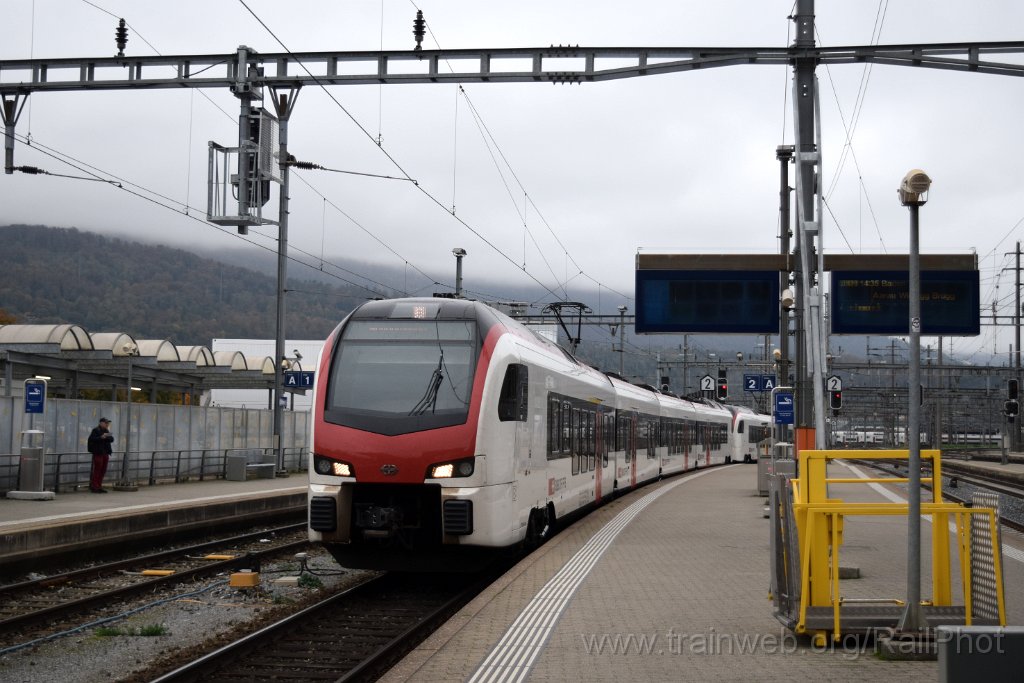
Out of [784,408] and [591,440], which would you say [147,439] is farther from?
[784,408]

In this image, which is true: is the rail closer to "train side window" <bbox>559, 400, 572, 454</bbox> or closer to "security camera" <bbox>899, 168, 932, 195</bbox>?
"train side window" <bbox>559, 400, 572, 454</bbox>

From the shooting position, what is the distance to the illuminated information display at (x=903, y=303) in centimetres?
2155

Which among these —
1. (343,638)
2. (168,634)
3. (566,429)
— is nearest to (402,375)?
(343,638)

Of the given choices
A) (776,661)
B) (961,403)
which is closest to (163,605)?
(776,661)

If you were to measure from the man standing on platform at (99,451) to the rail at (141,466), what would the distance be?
43cm

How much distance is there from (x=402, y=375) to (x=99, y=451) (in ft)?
43.1

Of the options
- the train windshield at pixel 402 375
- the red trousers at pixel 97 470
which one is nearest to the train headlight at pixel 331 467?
the train windshield at pixel 402 375

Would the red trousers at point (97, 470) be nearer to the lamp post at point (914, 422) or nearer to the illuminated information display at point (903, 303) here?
the illuminated information display at point (903, 303)

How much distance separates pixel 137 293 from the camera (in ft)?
536

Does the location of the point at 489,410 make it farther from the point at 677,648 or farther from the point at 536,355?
the point at 677,648

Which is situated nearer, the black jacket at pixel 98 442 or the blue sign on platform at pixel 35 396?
the blue sign on platform at pixel 35 396

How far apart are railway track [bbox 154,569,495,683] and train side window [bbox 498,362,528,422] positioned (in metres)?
2.13

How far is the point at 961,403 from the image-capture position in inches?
3590

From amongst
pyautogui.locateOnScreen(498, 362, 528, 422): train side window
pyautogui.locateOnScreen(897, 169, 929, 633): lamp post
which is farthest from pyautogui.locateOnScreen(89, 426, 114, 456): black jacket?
pyautogui.locateOnScreen(897, 169, 929, 633): lamp post
